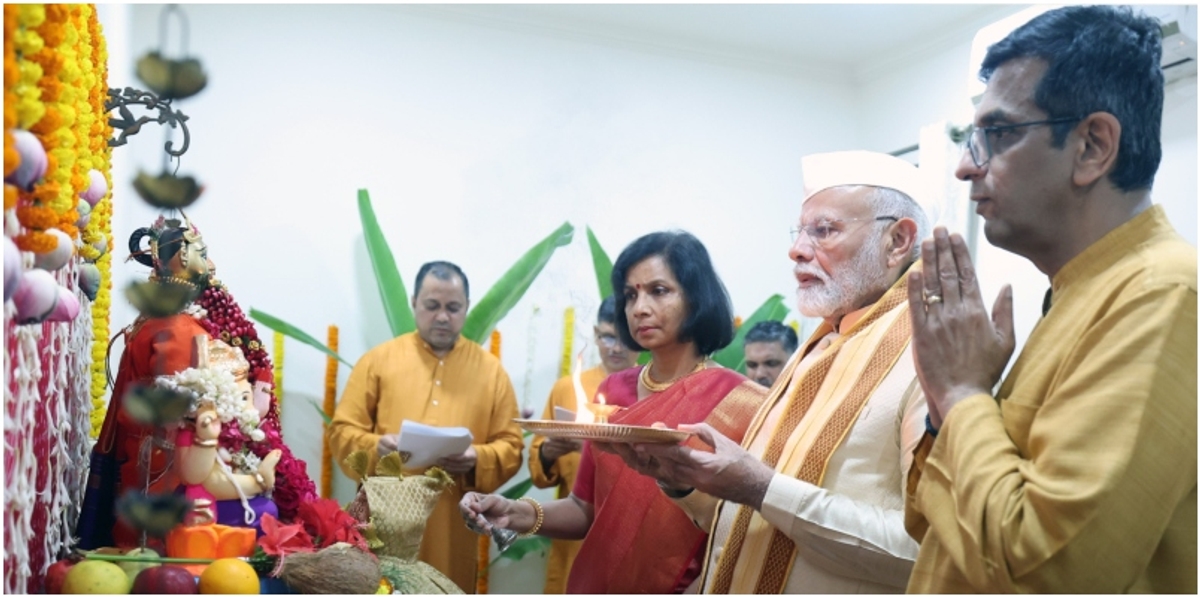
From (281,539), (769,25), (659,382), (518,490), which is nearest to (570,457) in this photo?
(518,490)

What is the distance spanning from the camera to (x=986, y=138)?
4.94 feet

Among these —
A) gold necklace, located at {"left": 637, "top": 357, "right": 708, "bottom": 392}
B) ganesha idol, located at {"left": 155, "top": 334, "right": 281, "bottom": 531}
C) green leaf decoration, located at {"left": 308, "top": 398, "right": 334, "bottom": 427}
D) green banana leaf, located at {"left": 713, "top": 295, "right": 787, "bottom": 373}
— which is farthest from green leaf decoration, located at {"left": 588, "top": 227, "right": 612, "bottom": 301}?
ganesha idol, located at {"left": 155, "top": 334, "right": 281, "bottom": 531}

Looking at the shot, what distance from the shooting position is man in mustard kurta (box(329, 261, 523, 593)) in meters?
4.85

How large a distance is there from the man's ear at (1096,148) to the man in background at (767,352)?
3.56 metres

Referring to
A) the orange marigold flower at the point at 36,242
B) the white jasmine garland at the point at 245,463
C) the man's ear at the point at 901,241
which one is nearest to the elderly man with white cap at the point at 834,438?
the man's ear at the point at 901,241

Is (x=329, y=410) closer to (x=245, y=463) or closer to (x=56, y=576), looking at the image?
(x=245, y=463)

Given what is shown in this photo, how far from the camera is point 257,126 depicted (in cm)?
570

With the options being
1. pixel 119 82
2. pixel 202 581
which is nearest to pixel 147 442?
pixel 202 581

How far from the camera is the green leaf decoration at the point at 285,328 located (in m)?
5.16

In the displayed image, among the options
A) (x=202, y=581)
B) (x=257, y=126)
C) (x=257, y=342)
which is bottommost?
(x=202, y=581)

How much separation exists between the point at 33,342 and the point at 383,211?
447cm

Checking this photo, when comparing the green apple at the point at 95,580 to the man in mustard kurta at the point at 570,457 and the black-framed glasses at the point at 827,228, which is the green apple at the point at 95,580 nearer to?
the black-framed glasses at the point at 827,228

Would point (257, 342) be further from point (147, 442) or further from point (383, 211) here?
point (383, 211)

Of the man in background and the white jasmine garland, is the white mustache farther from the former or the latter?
the man in background
